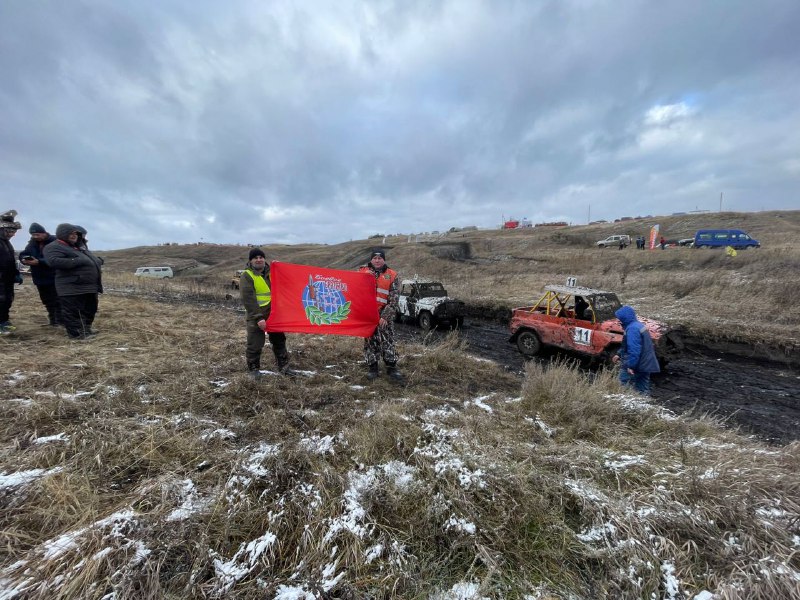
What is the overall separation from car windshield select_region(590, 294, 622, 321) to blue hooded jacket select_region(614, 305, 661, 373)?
2767 millimetres

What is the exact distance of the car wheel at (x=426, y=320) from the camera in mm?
12391

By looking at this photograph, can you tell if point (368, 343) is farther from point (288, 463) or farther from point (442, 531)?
point (442, 531)

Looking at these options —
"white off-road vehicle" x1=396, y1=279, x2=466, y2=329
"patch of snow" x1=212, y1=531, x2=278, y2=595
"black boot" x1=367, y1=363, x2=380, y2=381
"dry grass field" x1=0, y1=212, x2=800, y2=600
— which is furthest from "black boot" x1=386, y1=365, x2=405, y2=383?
"white off-road vehicle" x1=396, y1=279, x2=466, y2=329

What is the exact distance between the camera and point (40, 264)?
6.00 meters

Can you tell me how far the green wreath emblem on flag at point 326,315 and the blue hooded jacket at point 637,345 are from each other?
4062 mm

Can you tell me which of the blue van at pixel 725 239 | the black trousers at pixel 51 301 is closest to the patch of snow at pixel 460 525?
the black trousers at pixel 51 301

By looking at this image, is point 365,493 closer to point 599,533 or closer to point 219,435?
point 219,435

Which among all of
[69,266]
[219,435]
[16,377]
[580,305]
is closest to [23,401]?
[16,377]

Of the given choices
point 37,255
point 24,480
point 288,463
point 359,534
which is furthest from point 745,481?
point 37,255

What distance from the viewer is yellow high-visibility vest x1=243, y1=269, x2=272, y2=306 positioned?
14.9ft

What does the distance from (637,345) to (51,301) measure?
393 inches

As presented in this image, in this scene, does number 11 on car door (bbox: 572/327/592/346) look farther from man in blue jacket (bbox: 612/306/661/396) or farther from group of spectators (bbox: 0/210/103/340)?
group of spectators (bbox: 0/210/103/340)

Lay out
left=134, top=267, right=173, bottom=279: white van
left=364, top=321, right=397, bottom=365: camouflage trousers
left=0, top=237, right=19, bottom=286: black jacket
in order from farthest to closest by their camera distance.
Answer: left=134, top=267, right=173, bottom=279: white van, left=0, top=237, right=19, bottom=286: black jacket, left=364, top=321, right=397, bottom=365: camouflage trousers

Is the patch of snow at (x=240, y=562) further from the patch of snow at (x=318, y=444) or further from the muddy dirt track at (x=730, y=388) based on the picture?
the muddy dirt track at (x=730, y=388)
